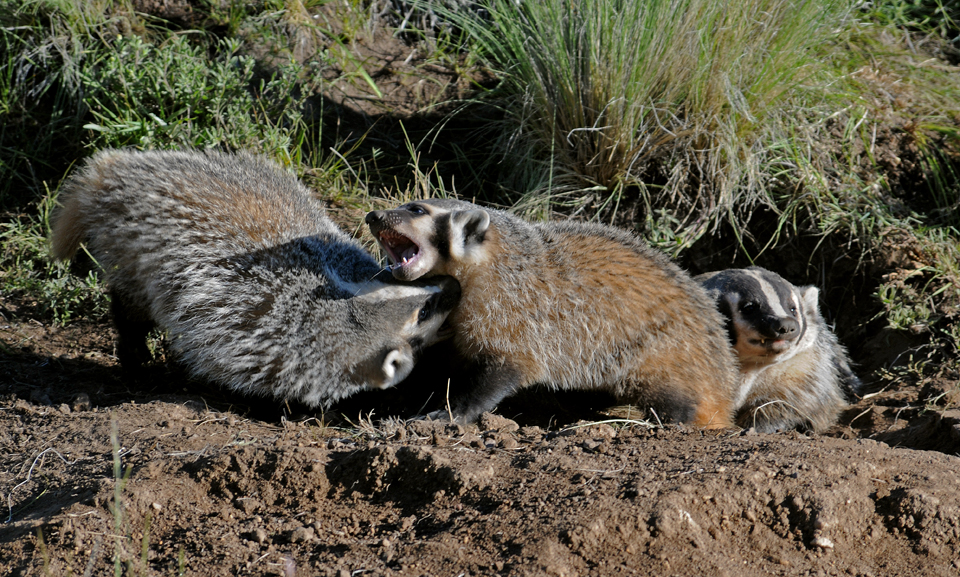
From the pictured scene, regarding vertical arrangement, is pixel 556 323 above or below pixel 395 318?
above

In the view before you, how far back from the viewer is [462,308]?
374cm

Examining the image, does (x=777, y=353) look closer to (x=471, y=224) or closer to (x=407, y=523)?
(x=471, y=224)

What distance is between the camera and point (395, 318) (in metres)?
3.77

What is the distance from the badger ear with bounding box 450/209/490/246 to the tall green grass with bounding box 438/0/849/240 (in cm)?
127

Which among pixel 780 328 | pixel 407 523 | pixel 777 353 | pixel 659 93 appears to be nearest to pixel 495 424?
pixel 407 523

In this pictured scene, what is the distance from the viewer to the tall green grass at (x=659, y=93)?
4641 mm

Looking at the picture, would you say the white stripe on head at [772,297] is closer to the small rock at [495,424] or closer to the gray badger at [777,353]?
the gray badger at [777,353]

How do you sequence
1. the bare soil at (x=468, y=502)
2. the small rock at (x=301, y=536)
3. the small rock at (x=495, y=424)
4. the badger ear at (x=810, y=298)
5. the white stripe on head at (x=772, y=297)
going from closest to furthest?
the bare soil at (x=468, y=502)
the small rock at (x=301, y=536)
the small rock at (x=495, y=424)
the white stripe on head at (x=772, y=297)
the badger ear at (x=810, y=298)

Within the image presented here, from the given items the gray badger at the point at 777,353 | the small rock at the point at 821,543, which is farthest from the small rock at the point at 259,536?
the gray badger at the point at 777,353

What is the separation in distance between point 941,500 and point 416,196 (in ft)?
10.8

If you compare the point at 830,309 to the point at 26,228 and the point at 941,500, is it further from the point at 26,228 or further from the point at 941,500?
the point at 26,228

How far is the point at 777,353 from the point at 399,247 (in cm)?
200

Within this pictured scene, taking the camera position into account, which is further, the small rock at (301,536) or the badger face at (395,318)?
the badger face at (395,318)

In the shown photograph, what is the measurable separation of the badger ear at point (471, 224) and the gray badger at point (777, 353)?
4.45 feet
